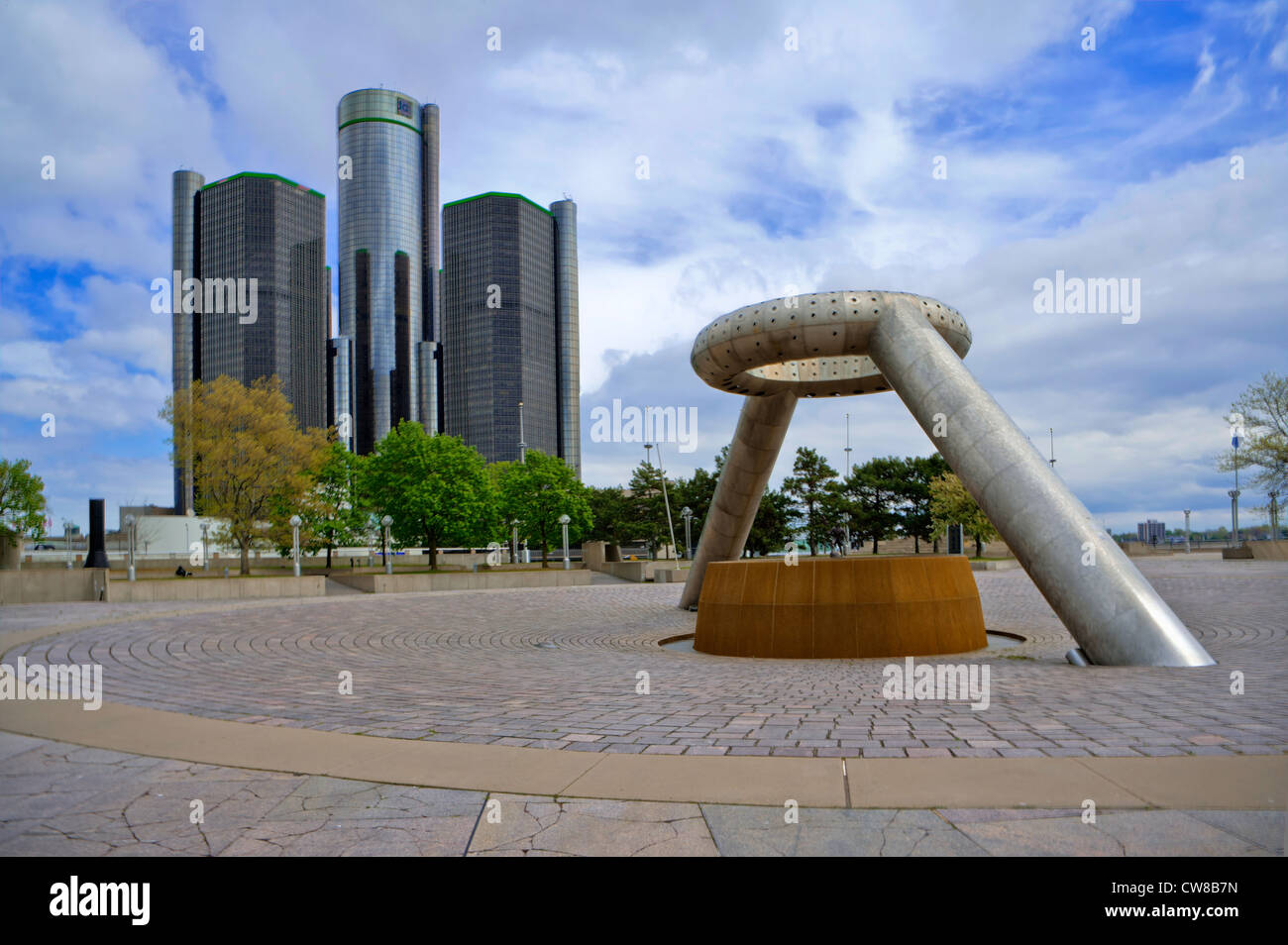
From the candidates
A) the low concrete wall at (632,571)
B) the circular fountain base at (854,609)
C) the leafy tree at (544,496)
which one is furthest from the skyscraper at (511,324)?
the circular fountain base at (854,609)

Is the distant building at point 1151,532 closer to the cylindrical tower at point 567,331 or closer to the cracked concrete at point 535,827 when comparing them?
the cylindrical tower at point 567,331

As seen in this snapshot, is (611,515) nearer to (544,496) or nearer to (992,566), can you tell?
(544,496)

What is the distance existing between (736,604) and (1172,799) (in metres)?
8.84

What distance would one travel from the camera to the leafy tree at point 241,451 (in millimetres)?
41344

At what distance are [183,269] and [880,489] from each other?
154 m

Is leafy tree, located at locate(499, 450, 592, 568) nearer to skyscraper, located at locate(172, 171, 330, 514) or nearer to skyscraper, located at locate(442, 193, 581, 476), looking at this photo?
skyscraper, located at locate(442, 193, 581, 476)

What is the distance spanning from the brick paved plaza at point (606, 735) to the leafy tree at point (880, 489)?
61.6 metres

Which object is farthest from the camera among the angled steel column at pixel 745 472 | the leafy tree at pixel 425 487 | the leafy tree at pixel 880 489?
the leafy tree at pixel 880 489

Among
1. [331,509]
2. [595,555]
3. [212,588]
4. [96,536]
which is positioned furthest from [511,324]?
[212,588]

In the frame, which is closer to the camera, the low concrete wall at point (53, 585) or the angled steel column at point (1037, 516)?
the angled steel column at point (1037, 516)

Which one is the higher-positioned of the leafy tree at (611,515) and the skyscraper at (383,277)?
the skyscraper at (383,277)
